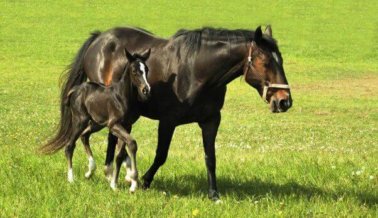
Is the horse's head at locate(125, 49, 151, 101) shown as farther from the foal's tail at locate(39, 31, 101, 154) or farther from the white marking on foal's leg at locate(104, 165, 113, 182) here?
the white marking on foal's leg at locate(104, 165, 113, 182)

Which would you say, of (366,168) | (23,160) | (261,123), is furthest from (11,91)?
(366,168)

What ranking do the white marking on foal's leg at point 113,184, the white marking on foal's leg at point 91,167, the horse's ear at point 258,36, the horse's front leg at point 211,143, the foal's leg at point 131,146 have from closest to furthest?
1. the foal's leg at point 131,146
2. the horse's ear at point 258,36
3. the white marking on foal's leg at point 113,184
4. the horse's front leg at point 211,143
5. the white marking on foal's leg at point 91,167

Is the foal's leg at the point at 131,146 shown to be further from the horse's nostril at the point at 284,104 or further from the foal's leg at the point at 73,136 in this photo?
the horse's nostril at the point at 284,104

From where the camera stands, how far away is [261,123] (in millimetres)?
22453

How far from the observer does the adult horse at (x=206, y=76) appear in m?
7.65

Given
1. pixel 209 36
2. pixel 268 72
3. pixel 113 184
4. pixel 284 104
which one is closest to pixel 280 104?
pixel 284 104

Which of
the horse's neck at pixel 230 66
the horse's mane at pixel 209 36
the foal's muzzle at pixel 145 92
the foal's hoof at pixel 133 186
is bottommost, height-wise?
the foal's hoof at pixel 133 186

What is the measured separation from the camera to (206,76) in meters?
8.00

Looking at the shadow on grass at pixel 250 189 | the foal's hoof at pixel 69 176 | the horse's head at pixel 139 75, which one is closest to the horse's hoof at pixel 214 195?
the shadow on grass at pixel 250 189

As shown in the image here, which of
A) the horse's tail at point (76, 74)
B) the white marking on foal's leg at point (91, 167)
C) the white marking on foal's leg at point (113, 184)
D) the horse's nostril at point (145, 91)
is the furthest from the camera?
the horse's tail at point (76, 74)

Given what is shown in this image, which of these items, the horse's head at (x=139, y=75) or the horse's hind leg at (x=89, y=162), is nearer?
the horse's head at (x=139, y=75)

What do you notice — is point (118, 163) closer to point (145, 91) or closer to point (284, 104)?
point (145, 91)

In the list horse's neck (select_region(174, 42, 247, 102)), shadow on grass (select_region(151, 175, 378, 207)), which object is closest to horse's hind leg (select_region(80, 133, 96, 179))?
shadow on grass (select_region(151, 175, 378, 207))

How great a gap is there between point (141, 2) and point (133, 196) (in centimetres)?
5305
